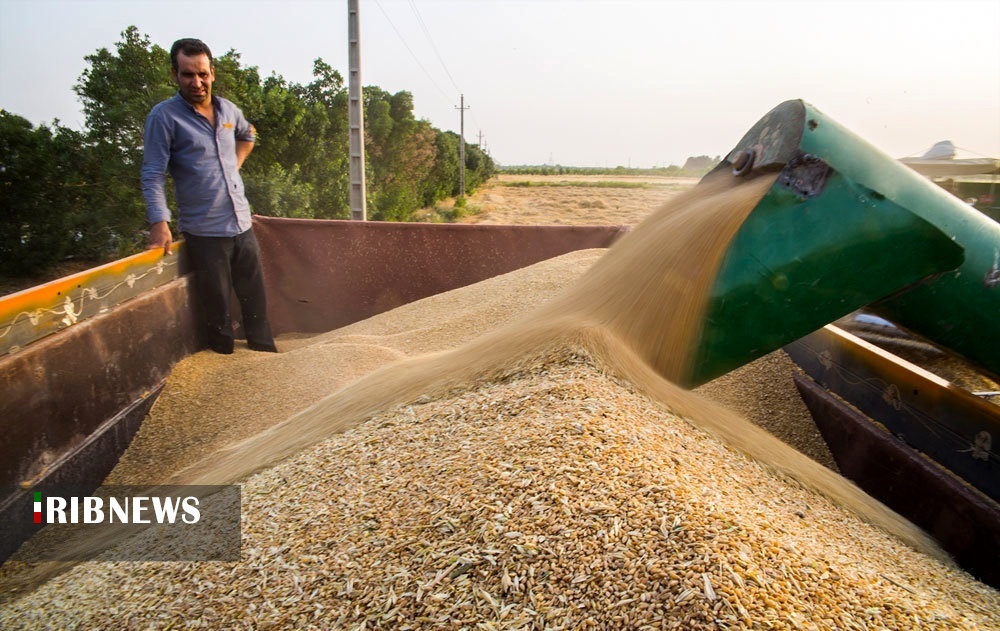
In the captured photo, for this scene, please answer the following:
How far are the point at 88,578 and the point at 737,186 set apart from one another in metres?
1.99

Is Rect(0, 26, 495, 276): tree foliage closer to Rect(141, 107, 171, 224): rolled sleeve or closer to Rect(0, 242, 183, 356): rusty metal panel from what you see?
Rect(141, 107, 171, 224): rolled sleeve

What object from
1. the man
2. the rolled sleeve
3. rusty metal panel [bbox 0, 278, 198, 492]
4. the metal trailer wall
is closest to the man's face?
the man

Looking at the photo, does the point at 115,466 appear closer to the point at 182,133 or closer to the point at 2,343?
the point at 2,343

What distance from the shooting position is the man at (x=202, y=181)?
318cm

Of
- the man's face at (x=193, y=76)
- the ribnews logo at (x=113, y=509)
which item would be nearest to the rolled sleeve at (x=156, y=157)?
the man's face at (x=193, y=76)

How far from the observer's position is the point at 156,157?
10.4 feet

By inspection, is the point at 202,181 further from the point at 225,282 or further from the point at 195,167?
the point at 225,282

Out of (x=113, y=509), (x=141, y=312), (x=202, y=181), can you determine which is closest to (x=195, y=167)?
(x=202, y=181)

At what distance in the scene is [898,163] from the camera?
65.6 inches

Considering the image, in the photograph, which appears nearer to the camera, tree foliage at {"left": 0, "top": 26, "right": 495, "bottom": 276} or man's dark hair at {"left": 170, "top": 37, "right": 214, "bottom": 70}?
man's dark hair at {"left": 170, "top": 37, "right": 214, "bottom": 70}

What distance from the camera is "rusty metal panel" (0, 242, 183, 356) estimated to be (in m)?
1.90

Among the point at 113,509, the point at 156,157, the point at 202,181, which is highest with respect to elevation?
the point at 156,157

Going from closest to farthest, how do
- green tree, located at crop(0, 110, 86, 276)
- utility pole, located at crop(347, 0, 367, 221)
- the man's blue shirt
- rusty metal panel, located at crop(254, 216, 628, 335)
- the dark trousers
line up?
the man's blue shirt, the dark trousers, rusty metal panel, located at crop(254, 216, 628, 335), green tree, located at crop(0, 110, 86, 276), utility pole, located at crop(347, 0, 367, 221)

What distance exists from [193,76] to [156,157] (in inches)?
17.9
